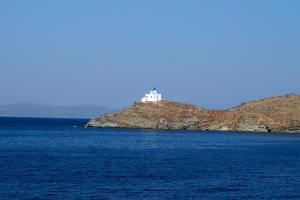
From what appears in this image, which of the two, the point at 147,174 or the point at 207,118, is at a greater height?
the point at 207,118

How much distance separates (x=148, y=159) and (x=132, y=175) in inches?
846

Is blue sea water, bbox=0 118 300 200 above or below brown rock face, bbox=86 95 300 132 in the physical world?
below

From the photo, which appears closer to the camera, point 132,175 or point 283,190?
point 283,190

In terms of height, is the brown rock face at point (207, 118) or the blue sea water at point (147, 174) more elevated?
the brown rock face at point (207, 118)

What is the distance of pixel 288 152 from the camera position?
10662 centimetres

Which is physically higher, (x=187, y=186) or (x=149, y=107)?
(x=149, y=107)

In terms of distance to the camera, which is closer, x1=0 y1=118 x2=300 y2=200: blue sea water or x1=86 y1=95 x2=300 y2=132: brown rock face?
x1=0 y1=118 x2=300 y2=200: blue sea water

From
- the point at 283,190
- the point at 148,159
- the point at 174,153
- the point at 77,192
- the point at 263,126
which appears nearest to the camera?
the point at 77,192

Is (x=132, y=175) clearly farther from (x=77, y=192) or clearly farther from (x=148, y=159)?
(x=148, y=159)

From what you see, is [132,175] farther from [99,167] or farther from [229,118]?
[229,118]

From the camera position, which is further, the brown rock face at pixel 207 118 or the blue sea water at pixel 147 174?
the brown rock face at pixel 207 118

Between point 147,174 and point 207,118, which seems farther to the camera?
point 207,118

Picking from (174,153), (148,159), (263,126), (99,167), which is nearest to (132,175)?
(99,167)

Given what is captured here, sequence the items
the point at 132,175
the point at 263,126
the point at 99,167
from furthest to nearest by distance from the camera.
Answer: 1. the point at 263,126
2. the point at 99,167
3. the point at 132,175
